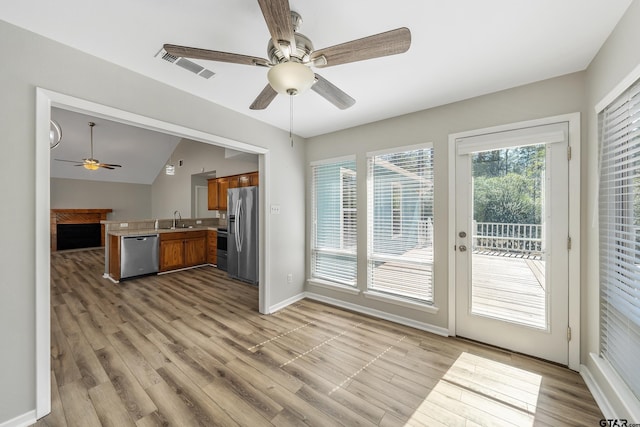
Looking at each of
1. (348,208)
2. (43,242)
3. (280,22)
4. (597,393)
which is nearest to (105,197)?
(43,242)

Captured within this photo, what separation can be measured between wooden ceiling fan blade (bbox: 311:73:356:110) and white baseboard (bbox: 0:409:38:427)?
2.80 m

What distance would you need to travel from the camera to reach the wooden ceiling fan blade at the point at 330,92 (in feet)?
5.51

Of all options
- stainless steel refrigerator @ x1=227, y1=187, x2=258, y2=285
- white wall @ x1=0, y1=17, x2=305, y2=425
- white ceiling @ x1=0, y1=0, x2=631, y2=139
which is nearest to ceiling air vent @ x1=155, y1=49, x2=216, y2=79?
white ceiling @ x1=0, y1=0, x2=631, y2=139

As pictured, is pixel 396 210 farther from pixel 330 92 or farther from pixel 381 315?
pixel 330 92

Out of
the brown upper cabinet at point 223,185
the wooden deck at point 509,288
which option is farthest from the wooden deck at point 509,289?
the brown upper cabinet at point 223,185

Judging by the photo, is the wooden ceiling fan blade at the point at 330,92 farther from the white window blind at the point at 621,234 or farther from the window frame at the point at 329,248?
the white window blind at the point at 621,234

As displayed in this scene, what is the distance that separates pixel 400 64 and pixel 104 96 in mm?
2317

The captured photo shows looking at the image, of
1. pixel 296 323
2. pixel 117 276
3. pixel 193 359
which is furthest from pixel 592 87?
pixel 117 276

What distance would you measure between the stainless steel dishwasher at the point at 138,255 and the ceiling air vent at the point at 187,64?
13.2 ft

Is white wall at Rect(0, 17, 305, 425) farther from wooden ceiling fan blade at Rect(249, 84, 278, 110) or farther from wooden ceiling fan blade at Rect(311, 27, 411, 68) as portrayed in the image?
wooden ceiling fan blade at Rect(311, 27, 411, 68)

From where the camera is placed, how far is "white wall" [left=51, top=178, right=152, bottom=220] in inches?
289

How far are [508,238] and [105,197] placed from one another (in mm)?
10240

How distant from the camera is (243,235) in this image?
15.7ft

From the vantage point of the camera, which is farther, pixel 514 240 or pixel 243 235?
pixel 243 235
